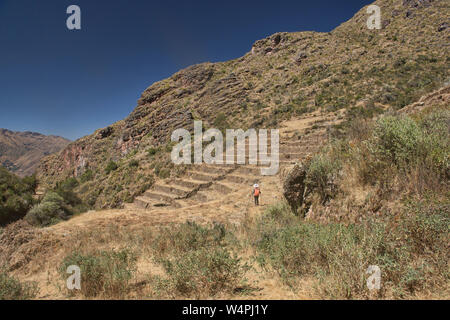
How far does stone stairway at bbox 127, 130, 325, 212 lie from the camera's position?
11.3 m

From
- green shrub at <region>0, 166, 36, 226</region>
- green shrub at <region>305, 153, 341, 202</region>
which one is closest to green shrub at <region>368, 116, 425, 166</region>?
green shrub at <region>305, 153, 341, 202</region>

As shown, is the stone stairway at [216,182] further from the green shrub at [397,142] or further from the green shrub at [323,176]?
the green shrub at [397,142]

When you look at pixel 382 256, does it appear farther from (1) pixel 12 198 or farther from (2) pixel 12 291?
(1) pixel 12 198

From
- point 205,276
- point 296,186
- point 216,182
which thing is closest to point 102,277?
point 205,276

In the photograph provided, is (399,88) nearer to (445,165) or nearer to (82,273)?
(445,165)

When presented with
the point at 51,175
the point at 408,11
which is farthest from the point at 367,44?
the point at 51,175

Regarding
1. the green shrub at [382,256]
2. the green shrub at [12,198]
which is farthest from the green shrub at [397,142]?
the green shrub at [12,198]

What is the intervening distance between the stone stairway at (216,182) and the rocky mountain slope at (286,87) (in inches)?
83.0

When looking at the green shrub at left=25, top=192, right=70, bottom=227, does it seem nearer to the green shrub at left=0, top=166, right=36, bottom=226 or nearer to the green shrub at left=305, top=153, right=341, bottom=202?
the green shrub at left=0, top=166, right=36, bottom=226

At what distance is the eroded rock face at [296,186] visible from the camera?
4652 millimetres

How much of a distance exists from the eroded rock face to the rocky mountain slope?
10.2 m

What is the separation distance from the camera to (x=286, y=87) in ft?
99.4

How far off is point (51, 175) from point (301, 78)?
72431 millimetres

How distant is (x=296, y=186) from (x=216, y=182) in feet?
27.1
